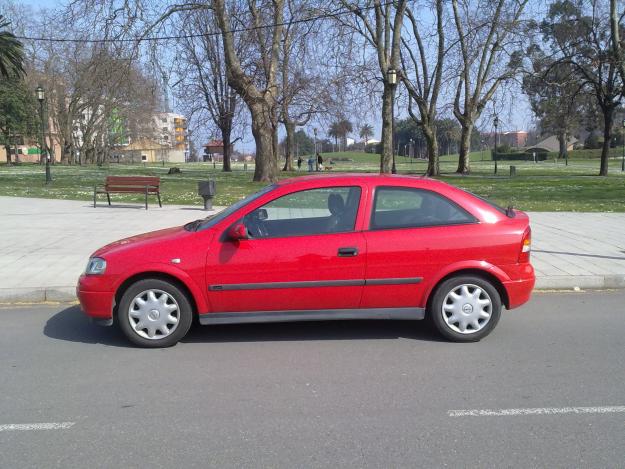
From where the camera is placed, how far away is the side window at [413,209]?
5.61m

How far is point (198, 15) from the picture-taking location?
24.7 meters

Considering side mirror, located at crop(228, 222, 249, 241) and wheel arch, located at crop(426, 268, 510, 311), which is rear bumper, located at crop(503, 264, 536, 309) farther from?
side mirror, located at crop(228, 222, 249, 241)

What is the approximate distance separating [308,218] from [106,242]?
19.5ft

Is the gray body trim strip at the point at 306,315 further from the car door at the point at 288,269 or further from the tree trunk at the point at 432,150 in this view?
the tree trunk at the point at 432,150

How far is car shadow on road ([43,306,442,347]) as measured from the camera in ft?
19.2

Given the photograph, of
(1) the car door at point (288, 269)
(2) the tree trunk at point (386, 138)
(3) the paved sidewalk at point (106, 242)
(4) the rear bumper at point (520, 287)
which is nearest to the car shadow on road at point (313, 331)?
(1) the car door at point (288, 269)

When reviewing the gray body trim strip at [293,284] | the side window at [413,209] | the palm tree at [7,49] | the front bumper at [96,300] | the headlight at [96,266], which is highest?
the palm tree at [7,49]

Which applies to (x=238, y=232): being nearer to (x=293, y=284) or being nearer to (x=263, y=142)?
(x=293, y=284)

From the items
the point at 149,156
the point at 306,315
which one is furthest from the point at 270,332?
the point at 149,156

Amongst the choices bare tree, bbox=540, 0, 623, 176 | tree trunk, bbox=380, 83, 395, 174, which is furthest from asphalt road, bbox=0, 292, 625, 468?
bare tree, bbox=540, 0, 623, 176

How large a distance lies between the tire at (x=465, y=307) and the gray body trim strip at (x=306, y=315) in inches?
8.1

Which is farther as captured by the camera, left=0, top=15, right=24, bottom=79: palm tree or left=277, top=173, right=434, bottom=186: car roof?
left=0, top=15, right=24, bottom=79: palm tree

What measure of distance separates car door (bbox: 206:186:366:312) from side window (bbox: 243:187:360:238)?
1 cm

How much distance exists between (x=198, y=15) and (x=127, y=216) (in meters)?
13.4
